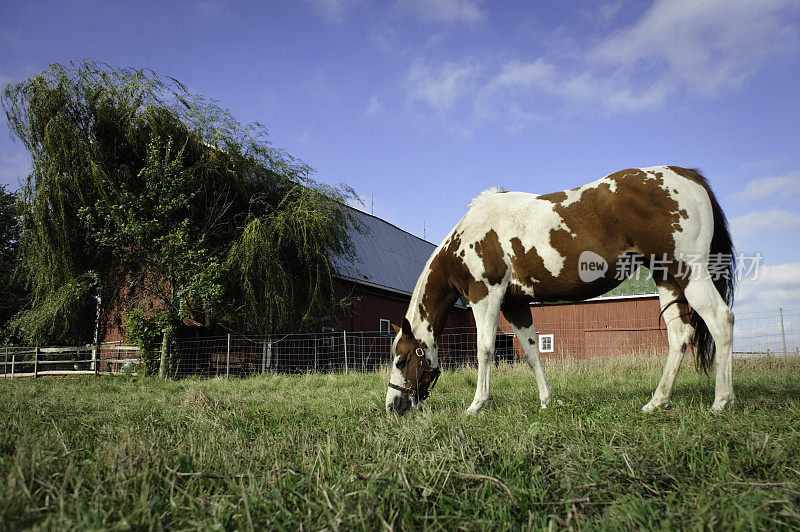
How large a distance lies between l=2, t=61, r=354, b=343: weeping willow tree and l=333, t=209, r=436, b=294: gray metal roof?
3353 mm

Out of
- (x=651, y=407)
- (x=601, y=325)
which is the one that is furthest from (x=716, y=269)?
(x=601, y=325)

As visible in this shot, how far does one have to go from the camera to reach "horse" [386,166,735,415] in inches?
158

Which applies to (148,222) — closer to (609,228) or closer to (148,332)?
(148,332)

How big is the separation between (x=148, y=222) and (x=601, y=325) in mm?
19002

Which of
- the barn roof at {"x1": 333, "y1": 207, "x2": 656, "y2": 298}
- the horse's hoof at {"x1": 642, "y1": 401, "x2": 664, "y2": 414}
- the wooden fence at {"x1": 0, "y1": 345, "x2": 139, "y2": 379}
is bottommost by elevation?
the wooden fence at {"x1": 0, "y1": 345, "x2": 139, "y2": 379}

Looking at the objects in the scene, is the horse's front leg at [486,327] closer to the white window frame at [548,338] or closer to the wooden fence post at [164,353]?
the wooden fence post at [164,353]

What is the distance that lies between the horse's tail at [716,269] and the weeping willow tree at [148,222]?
444 inches

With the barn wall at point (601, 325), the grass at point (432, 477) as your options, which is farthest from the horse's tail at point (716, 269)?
the barn wall at point (601, 325)

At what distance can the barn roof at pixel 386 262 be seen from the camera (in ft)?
65.4

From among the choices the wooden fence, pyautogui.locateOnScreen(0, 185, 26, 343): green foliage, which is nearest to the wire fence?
the wooden fence

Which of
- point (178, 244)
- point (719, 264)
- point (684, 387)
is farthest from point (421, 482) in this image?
point (178, 244)

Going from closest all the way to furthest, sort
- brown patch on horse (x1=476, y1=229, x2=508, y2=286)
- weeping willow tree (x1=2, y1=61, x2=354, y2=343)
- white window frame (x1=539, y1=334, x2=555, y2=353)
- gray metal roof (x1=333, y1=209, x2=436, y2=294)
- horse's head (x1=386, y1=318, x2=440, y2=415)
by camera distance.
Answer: brown patch on horse (x1=476, y1=229, x2=508, y2=286), horse's head (x1=386, y1=318, x2=440, y2=415), weeping willow tree (x1=2, y1=61, x2=354, y2=343), gray metal roof (x1=333, y1=209, x2=436, y2=294), white window frame (x1=539, y1=334, x2=555, y2=353)

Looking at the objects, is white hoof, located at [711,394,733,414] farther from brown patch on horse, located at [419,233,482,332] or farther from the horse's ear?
the horse's ear

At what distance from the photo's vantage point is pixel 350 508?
1.70 meters
